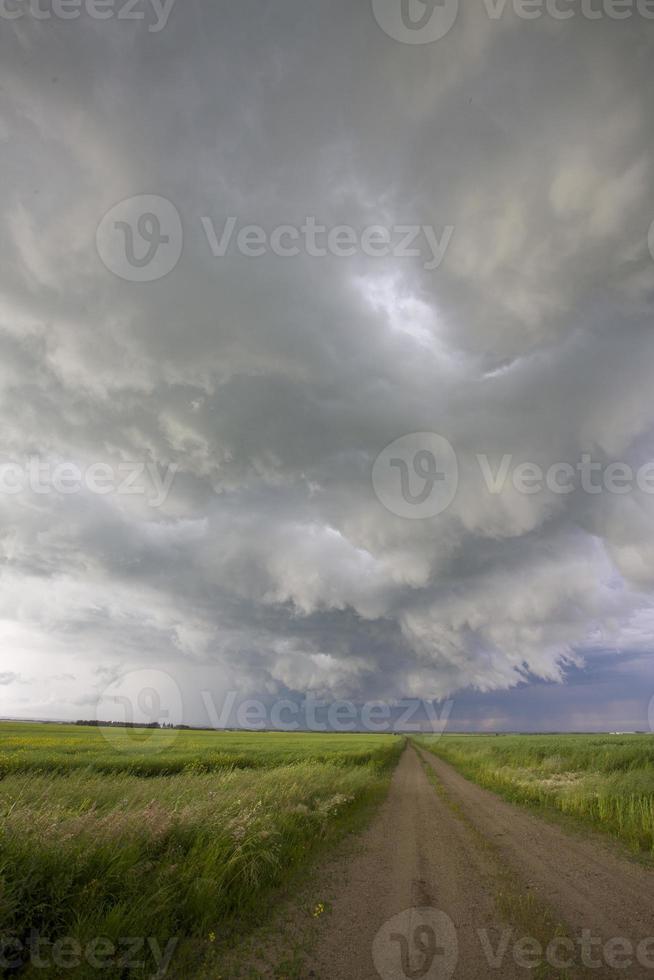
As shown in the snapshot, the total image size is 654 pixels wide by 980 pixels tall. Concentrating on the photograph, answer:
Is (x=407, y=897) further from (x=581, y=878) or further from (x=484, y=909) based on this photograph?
(x=581, y=878)

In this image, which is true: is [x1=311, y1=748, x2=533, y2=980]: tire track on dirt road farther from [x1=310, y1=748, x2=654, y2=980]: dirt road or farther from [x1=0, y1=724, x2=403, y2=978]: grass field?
[x1=0, y1=724, x2=403, y2=978]: grass field

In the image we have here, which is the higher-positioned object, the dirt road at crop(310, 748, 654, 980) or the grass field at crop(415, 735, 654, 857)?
the dirt road at crop(310, 748, 654, 980)

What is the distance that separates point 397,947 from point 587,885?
4.70 meters

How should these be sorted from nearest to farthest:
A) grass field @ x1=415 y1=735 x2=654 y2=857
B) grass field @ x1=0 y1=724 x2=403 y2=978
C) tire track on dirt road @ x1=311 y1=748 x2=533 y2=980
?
1. grass field @ x1=0 y1=724 x2=403 y2=978
2. tire track on dirt road @ x1=311 y1=748 x2=533 y2=980
3. grass field @ x1=415 y1=735 x2=654 y2=857

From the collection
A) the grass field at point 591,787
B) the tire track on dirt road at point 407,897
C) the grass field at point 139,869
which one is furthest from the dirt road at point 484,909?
the grass field at point 591,787

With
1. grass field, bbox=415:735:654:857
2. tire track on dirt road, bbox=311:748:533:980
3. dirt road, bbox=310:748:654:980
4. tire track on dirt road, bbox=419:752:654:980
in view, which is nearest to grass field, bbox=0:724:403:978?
tire track on dirt road, bbox=311:748:533:980

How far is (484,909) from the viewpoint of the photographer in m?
7.19

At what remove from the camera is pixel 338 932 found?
21.2 ft

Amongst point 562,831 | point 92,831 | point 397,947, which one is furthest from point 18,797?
point 562,831

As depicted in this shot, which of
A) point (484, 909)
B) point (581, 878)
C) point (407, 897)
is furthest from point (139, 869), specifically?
point (581, 878)

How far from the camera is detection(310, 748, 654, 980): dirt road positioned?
225 inches

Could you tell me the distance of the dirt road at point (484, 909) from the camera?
5.71 metres

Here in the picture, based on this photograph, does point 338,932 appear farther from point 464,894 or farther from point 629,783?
point 629,783

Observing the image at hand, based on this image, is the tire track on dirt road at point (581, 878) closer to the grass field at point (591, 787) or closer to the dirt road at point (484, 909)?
the dirt road at point (484, 909)
